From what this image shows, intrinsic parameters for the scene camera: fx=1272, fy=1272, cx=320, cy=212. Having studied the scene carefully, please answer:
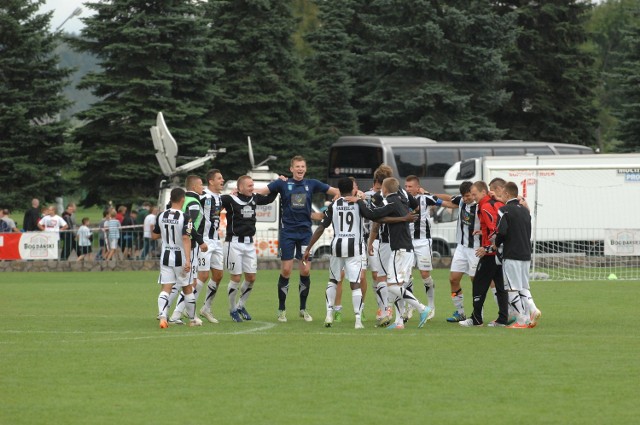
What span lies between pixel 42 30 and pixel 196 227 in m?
31.6

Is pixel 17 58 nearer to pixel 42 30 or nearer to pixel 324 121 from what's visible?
pixel 42 30

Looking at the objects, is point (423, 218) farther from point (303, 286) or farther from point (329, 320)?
point (329, 320)

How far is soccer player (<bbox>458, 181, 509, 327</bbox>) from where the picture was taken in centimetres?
1719

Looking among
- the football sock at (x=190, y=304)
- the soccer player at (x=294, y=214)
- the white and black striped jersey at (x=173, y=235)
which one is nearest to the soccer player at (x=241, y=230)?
the soccer player at (x=294, y=214)

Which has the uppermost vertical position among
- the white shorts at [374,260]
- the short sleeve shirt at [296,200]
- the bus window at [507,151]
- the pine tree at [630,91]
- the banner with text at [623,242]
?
the pine tree at [630,91]

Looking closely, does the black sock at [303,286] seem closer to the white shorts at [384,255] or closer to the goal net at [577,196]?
the white shorts at [384,255]

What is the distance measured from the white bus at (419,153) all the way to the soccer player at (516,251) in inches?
1276

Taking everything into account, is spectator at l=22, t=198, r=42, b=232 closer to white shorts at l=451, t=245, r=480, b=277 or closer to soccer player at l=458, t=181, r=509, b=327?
white shorts at l=451, t=245, r=480, b=277

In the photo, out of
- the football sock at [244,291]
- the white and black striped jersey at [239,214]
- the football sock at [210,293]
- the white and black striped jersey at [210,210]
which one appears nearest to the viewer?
the white and black striped jersey at [210,210]

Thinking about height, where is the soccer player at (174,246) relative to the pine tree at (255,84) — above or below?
below

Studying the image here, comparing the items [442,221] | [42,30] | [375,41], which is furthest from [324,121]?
[442,221]

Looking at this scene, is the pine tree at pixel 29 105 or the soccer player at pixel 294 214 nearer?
the soccer player at pixel 294 214

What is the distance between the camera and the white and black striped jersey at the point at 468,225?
58.1ft

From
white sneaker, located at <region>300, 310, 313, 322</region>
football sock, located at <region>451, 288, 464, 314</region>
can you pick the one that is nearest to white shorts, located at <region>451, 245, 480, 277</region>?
football sock, located at <region>451, 288, 464, 314</region>
